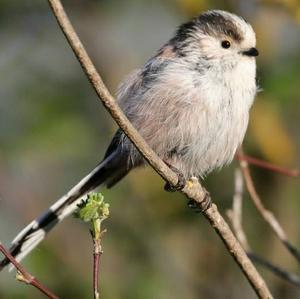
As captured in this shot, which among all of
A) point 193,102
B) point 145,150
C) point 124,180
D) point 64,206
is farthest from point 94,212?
point 124,180

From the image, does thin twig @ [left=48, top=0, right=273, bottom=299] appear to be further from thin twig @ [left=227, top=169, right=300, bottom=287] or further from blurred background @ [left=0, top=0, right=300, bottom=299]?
blurred background @ [left=0, top=0, right=300, bottom=299]

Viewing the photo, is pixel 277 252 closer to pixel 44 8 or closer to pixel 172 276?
pixel 172 276

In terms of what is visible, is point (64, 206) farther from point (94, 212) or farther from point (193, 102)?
point (94, 212)

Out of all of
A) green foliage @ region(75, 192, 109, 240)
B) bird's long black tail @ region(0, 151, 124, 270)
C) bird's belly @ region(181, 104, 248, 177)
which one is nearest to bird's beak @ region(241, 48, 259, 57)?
bird's belly @ region(181, 104, 248, 177)

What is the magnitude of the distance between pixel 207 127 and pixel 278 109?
149 cm

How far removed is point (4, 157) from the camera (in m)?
5.24

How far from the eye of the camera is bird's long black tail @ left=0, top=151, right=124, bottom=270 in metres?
3.86

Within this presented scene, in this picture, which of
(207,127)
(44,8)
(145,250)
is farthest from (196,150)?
(44,8)

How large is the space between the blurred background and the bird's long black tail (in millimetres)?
836

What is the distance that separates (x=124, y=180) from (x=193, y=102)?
169 cm

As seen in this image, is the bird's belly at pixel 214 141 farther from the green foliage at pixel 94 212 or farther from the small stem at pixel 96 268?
the small stem at pixel 96 268

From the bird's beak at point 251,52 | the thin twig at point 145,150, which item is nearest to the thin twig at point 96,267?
the thin twig at point 145,150

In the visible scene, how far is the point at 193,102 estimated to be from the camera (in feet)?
12.5

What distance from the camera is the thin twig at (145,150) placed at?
266 centimetres
